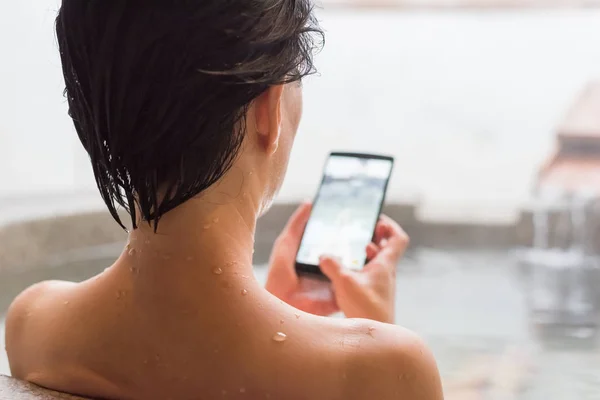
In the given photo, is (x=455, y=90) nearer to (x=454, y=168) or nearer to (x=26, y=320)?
(x=454, y=168)

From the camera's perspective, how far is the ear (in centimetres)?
48

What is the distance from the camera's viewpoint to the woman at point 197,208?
0.44 metres

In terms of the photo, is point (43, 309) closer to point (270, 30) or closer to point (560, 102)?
point (270, 30)

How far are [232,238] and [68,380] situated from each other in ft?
0.53

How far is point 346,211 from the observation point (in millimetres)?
822

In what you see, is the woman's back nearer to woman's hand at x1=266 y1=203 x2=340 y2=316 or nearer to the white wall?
woman's hand at x1=266 y1=203 x2=340 y2=316

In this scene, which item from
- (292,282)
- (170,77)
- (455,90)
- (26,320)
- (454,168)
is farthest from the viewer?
(455,90)

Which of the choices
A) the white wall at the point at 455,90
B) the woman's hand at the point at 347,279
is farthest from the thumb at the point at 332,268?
the white wall at the point at 455,90

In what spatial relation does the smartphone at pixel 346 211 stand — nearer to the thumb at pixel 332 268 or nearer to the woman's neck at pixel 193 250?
the thumb at pixel 332 268

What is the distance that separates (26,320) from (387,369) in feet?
0.95

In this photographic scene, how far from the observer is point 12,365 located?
0.58 m

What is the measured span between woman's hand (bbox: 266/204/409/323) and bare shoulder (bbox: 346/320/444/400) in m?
0.16

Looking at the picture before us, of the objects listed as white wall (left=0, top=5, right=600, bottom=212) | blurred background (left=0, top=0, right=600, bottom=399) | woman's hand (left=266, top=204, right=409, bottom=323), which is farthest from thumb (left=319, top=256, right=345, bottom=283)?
white wall (left=0, top=5, right=600, bottom=212)

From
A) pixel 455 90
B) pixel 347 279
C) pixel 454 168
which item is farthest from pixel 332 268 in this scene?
pixel 455 90
